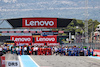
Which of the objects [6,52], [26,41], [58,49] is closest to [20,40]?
[26,41]

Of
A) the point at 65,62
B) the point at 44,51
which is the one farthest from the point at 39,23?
the point at 44,51

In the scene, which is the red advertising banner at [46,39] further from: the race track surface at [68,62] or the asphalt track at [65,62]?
the race track surface at [68,62]

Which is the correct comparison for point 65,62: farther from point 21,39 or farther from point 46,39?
point 21,39

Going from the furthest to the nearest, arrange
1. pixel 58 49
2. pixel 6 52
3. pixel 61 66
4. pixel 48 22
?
pixel 6 52, pixel 58 49, pixel 48 22, pixel 61 66

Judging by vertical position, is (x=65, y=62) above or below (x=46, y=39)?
below

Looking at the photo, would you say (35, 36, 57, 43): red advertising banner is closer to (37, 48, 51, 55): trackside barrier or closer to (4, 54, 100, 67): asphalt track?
(37, 48, 51, 55): trackside barrier

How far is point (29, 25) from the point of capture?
78.7ft

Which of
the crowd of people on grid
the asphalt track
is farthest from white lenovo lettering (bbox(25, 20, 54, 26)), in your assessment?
the crowd of people on grid

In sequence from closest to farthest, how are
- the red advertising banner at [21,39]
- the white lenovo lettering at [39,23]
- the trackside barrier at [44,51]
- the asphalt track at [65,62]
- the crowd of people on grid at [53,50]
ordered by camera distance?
the asphalt track at [65,62]
the white lenovo lettering at [39,23]
the crowd of people on grid at [53,50]
the red advertising banner at [21,39]
the trackside barrier at [44,51]

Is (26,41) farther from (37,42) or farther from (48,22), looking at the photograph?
(48,22)

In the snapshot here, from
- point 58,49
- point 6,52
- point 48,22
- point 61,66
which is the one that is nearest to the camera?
point 61,66

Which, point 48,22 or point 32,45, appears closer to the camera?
point 48,22

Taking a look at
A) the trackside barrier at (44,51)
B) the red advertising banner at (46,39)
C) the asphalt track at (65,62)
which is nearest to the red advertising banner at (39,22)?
the asphalt track at (65,62)

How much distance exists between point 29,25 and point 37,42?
7775 millimetres
